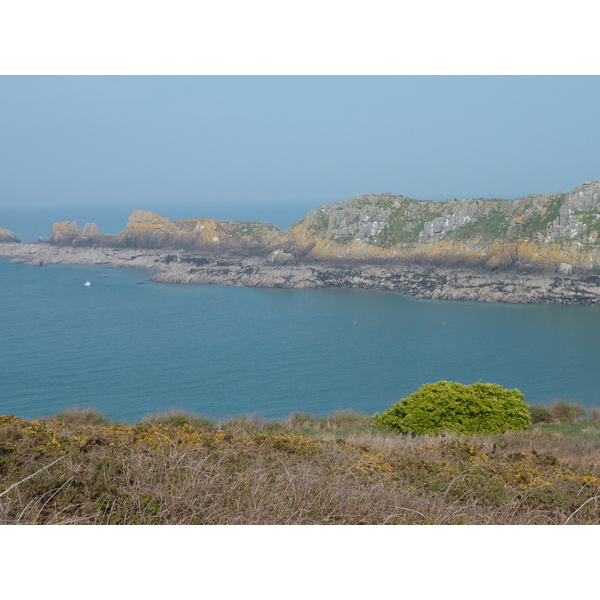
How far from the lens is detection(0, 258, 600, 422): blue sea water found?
24406 mm

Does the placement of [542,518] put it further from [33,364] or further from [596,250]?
[596,250]

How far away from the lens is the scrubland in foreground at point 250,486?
3174 mm

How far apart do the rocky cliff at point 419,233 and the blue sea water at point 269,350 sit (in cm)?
755

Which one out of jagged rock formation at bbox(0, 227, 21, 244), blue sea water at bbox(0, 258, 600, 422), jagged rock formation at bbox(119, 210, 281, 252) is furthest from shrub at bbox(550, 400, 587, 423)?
jagged rock formation at bbox(0, 227, 21, 244)

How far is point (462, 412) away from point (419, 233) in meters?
46.0

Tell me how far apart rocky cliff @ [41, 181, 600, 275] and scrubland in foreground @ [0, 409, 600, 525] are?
45.6 metres

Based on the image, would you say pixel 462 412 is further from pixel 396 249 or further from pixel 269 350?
pixel 396 249

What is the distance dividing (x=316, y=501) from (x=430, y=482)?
1472 millimetres

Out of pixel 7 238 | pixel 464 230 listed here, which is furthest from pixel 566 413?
pixel 7 238

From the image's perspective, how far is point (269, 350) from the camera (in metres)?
32.4

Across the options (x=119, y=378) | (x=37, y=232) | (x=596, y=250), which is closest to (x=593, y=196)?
(x=596, y=250)

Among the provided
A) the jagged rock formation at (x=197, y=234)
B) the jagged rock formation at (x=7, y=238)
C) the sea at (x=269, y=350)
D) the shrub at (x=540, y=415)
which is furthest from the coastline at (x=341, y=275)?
the shrub at (x=540, y=415)

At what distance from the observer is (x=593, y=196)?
5066 centimetres

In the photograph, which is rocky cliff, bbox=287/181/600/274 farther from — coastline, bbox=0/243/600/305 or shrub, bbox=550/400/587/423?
shrub, bbox=550/400/587/423
